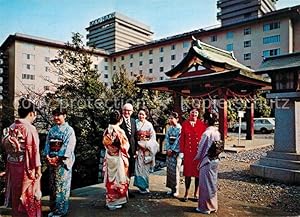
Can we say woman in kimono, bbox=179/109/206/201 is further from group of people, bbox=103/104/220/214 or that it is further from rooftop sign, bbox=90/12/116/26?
rooftop sign, bbox=90/12/116/26

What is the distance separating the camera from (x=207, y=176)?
4.69 m

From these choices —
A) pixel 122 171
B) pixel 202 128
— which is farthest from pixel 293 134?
pixel 122 171

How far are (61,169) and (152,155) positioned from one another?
2.08 metres

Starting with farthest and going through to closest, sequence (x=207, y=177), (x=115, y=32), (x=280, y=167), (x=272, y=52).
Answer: (x=115, y=32) < (x=272, y=52) < (x=280, y=167) < (x=207, y=177)

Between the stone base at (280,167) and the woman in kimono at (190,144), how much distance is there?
105 inches

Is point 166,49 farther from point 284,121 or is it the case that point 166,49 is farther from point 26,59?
point 284,121

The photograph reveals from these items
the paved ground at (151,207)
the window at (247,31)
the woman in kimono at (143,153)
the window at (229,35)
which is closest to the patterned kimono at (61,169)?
the paved ground at (151,207)

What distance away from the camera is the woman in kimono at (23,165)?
3.78m

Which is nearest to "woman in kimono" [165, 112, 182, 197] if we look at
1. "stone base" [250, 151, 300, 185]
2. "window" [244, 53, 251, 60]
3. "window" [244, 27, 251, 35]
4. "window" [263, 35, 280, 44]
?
"stone base" [250, 151, 300, 185]

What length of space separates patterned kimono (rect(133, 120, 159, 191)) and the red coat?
2.40ft

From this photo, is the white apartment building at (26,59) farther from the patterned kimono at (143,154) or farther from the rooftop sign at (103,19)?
the patterned kimono at (143,154)

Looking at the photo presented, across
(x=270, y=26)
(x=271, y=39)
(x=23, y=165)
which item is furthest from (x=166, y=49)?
(x=23, y=165)

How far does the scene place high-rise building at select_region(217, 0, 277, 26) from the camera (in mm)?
49875

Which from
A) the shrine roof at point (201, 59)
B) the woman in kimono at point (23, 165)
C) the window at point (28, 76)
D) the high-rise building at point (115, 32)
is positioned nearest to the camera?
the woman in kimono at point (23, 165)
